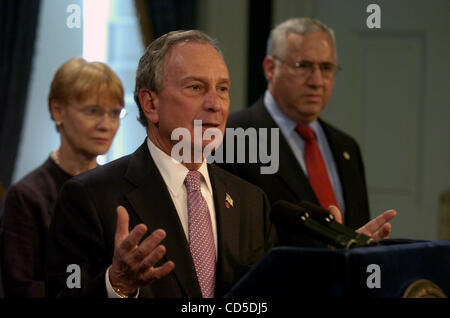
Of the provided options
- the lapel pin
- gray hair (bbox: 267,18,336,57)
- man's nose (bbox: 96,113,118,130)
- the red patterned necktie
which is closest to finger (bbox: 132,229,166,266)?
the lapel pin

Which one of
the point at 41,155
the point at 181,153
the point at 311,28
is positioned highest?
the point at 311,28

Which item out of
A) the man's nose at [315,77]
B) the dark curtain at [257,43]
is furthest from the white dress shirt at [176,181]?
the dark curtain at [257,43]

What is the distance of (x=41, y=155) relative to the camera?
4500 millimetres

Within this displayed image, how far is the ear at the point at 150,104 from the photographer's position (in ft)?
5.75

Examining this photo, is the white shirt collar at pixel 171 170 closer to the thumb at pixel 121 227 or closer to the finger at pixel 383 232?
the thumb at pixel 121 227

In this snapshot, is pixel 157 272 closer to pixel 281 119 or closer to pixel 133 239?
pixel 133 239

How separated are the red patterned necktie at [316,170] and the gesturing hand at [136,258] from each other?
128 cm

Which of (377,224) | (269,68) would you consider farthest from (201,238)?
(269,68)

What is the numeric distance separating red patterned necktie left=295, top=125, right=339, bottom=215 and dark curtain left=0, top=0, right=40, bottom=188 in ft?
7.71

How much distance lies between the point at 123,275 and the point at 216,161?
112 cm

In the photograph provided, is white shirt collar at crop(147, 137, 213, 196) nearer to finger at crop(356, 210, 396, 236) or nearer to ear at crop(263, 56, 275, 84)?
finger at crop(356, 210, 396, 236)

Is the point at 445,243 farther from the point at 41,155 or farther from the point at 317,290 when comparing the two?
the point at 41,155
